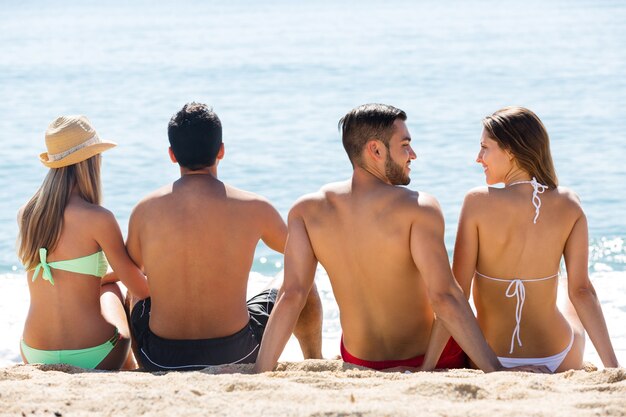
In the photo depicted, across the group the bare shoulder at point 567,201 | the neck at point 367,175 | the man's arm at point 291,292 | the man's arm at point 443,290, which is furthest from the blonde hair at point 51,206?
the bare shoulder at point 567,201

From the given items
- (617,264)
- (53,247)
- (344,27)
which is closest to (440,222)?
(53,247)

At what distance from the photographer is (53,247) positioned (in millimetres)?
4070

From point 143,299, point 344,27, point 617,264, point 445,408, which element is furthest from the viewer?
point 344,27

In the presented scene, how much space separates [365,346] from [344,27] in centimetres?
2862

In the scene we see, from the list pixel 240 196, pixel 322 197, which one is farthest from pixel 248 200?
pixel 322 197

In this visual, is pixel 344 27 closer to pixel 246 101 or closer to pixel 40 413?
pixel 246 101

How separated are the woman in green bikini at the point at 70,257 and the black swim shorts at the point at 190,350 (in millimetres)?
151

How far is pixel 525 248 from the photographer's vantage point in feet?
12.7

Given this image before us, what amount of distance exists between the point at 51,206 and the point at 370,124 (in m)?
1.48

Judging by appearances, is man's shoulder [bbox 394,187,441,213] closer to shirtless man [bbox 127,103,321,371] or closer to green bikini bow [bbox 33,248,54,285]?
shirtless man [bbox 127,103,321,371]

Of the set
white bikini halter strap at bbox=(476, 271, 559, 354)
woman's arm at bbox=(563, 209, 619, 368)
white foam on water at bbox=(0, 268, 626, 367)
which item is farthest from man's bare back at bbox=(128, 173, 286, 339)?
white foam on water at bbox=(0, 268, 626, 367)

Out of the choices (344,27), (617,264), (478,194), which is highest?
(344,27)

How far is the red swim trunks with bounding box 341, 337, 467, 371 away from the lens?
153 inches

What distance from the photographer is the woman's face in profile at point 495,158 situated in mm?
3957
